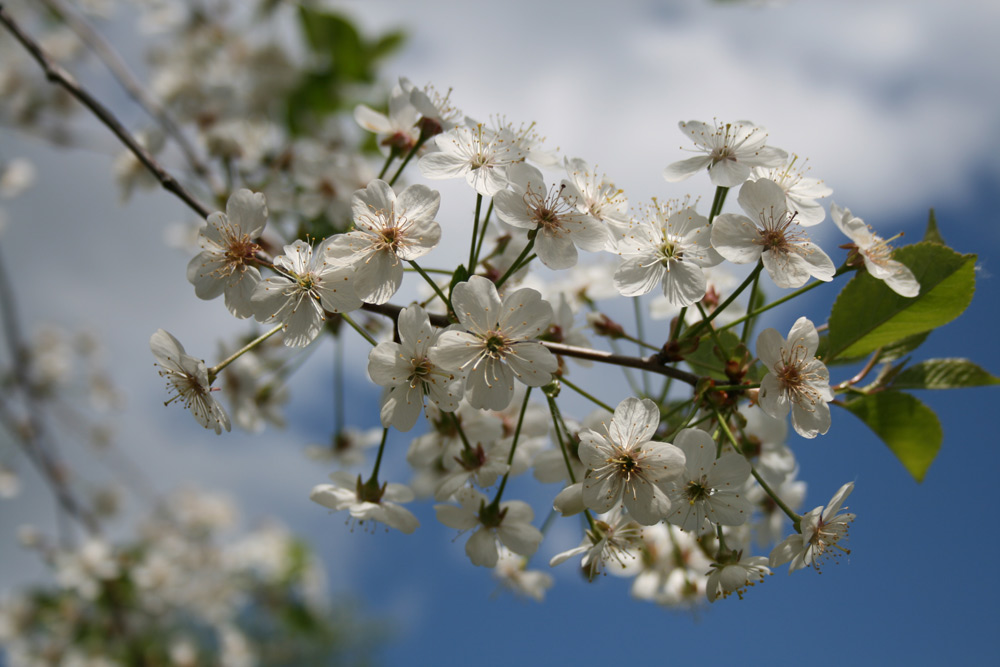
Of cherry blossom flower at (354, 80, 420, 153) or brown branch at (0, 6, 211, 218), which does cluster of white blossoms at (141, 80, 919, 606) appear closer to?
cherry blossom flower at (354, 80, 420, 153)

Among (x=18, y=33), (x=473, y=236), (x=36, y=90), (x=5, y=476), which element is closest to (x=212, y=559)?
(x=5, y=476)

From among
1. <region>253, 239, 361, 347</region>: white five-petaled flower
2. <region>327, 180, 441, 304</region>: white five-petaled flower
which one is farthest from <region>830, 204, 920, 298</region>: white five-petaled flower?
<region>253, 239, 361, 347</region>: white five-petaled flower

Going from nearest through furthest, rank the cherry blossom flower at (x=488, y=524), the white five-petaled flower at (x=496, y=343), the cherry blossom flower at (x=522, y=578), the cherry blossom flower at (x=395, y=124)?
the white five-petaled flower at (x=496, y=343)
the cherry blossom flower at (x=488, y=524)
the cherry blossom flower at (x=395, y=124)
the cherry blossom flower at (x=522, y=578)

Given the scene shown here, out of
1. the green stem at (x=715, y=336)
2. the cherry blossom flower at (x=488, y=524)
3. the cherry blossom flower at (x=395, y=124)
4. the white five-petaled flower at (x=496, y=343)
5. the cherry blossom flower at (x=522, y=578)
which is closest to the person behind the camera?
the white five-petaled flower at (x=496, y=343)

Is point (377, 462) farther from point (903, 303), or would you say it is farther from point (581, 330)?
point (903, 303)

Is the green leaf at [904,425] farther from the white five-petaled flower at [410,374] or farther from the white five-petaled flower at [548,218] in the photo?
the white five-petaled flower at [410,374]

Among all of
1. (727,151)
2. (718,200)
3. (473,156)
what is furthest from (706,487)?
(473,156)

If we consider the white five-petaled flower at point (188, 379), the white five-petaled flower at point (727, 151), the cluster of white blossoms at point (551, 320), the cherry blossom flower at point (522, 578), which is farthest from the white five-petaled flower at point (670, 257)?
the cherry blossom flower at point (522, 578)
